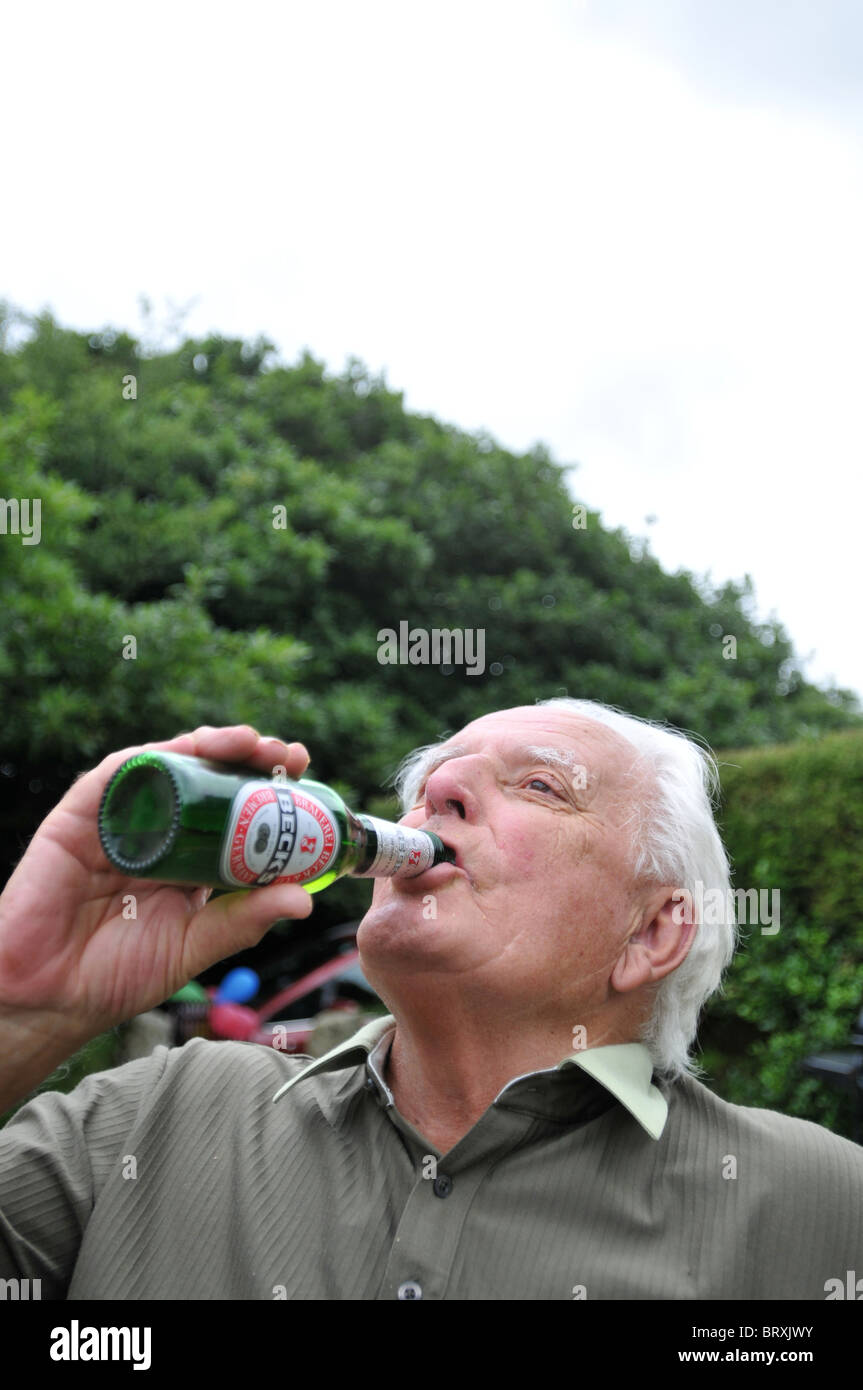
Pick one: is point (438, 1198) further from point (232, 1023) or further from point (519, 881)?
point (232, 1023)

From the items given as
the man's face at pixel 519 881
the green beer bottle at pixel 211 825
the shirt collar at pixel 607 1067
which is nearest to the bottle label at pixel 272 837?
the green beer bottle at pixel 211 825

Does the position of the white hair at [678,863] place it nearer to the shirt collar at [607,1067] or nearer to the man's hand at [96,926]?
the shirt collar at [607,1067]

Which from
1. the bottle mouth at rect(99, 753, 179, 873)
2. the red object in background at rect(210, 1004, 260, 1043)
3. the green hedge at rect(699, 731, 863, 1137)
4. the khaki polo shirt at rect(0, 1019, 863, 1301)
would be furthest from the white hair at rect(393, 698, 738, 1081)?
the red object in background at rect(210, 1004, 260, 1043)

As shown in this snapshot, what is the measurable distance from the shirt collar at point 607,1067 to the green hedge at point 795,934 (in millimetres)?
3239

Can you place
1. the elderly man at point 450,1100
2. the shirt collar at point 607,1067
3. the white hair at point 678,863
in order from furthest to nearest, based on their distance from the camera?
the white hair at point 678,863
the shirt collar at point 607,1067
the elderly man at point 450,1100

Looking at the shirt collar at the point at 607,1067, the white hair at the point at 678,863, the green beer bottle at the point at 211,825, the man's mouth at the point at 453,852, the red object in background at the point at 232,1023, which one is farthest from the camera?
the red object in background at the point at 232,1023

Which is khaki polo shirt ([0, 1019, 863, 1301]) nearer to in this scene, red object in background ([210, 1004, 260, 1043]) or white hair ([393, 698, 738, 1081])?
white hair ([393, 698, 738, 1081])

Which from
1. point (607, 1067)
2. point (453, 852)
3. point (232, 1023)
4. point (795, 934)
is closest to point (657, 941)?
point (607, 1067)

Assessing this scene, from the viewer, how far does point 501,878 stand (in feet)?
6.70

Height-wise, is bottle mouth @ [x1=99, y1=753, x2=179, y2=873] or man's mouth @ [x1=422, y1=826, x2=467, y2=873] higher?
bottle mouth @ [x1=99, y1=753, x2=179, y2=873]

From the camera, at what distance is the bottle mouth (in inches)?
63.1

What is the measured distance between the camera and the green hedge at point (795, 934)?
5.35 meters

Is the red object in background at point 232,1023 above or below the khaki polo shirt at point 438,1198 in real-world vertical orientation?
below

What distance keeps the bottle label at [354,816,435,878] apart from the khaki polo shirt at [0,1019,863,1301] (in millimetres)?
419
